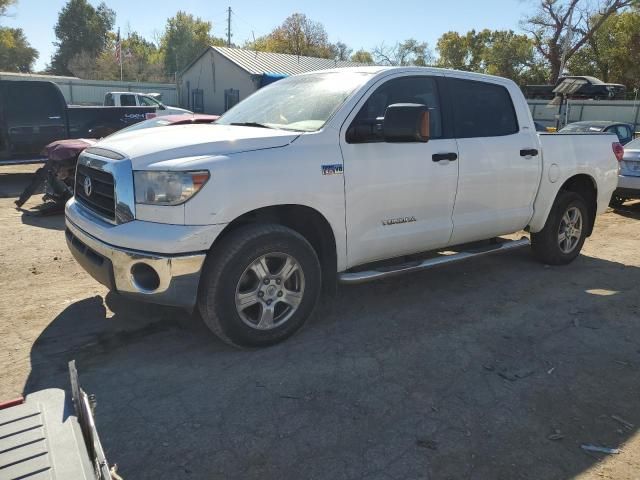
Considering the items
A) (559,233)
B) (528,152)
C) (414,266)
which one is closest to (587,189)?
(559,233)

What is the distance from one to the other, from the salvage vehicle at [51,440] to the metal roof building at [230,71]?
1176 inches

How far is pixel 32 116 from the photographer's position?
10.9m

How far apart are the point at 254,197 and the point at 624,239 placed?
6234 mm

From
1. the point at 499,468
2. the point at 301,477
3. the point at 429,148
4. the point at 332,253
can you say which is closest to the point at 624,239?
the point at 429,148

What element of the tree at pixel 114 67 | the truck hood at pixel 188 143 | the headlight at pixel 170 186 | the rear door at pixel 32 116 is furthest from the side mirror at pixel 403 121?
the tree at pixel 114 67

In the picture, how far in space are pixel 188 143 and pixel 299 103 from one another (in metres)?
1.15

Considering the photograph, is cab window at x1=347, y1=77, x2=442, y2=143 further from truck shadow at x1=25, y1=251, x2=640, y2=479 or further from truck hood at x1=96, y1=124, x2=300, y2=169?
truck shadow at x1=25, y1=251, x2=640, y2=479

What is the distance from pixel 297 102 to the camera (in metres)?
4.33

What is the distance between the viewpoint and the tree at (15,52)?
7250 centimetres

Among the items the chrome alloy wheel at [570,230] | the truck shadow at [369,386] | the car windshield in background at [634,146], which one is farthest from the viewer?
the car windshield in background at [634,146]

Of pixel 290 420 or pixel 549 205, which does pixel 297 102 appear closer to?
pixel 290 420

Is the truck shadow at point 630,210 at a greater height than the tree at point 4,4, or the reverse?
the tree at point 4,4

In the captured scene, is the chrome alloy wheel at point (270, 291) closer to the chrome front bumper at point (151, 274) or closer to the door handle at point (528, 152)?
the chrome front bumper at point (151, 274)

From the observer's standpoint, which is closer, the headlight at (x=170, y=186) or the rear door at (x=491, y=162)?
the headlight at (x=170, y=186)
